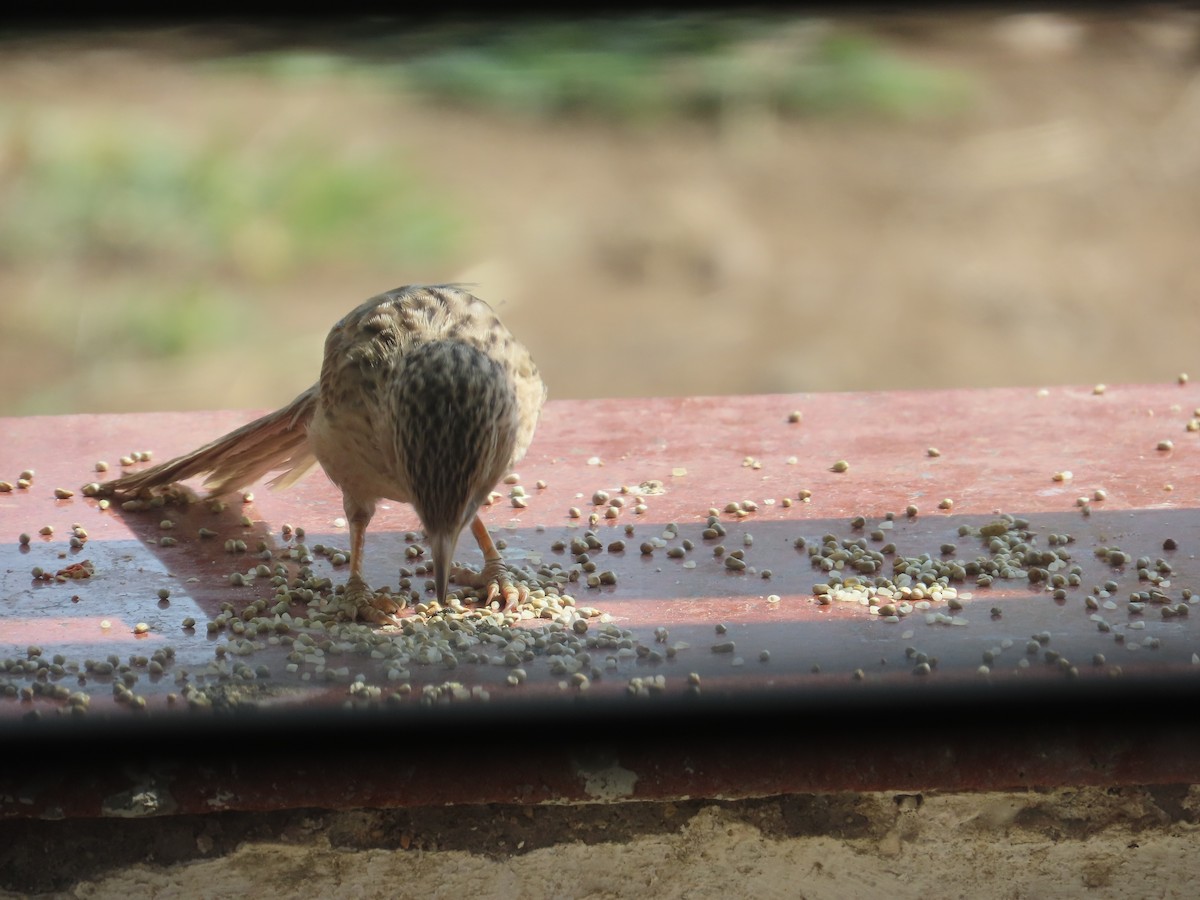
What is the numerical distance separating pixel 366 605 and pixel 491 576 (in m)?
0.34

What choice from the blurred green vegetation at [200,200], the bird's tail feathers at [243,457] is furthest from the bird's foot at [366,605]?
the blurred green vegetation at [200,200]

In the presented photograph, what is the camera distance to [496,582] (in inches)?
147

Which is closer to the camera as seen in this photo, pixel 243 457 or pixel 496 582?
pixel 496 582

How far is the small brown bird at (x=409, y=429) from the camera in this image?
346 cm

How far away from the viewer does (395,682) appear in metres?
3.12

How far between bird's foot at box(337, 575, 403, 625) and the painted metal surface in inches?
6.9

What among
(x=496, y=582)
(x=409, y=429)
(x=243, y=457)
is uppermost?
(x=409, y=429)

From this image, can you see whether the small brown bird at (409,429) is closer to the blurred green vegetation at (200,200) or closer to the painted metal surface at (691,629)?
the painted metal surface at (691,629)

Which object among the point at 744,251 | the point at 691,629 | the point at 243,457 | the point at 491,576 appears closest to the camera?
the point at 691,629

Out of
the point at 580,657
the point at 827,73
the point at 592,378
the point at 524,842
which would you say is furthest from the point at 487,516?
the point at 827,73

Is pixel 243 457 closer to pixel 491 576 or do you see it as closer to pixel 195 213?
pixel 491 576

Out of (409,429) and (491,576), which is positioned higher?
(409,429)

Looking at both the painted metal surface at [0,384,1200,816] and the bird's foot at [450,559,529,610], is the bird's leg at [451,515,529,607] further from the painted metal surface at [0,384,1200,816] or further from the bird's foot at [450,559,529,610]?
the painted metal surface at [0,384,1200,816]

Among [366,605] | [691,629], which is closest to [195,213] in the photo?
[366,605]
